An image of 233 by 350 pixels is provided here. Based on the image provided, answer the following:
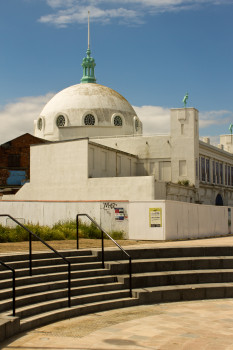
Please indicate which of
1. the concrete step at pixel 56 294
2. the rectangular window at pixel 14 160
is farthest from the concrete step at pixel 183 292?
the rectangular window at pixel 14 160

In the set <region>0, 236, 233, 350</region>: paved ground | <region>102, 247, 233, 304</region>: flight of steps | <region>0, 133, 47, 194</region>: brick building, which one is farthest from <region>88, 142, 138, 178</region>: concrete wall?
<region>0, 236, 233, 350</region>: paved ground

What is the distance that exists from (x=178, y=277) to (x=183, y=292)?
608mm

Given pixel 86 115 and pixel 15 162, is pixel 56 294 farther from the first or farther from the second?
pixel 86 115

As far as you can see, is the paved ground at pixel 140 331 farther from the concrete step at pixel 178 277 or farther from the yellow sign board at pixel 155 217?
the yellow sign board at pixel 155 217

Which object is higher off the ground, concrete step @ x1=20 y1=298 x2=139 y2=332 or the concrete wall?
the concrete wall

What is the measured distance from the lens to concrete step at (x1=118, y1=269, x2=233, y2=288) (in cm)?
Answer: 1312

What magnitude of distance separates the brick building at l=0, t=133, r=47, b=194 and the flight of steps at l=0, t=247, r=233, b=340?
33403mm

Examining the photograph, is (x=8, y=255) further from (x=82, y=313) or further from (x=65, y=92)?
(x=65, y=92)

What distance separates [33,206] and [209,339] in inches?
728

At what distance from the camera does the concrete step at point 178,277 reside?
13117mm

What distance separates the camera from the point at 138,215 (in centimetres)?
2239

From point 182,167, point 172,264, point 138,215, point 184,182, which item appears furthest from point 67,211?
point 182,167

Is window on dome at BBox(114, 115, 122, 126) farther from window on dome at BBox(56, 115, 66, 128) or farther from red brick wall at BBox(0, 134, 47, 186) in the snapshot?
red brick wall at BBox(0, 134, 47, 186)

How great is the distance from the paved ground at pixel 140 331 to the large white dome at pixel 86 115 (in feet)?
146
